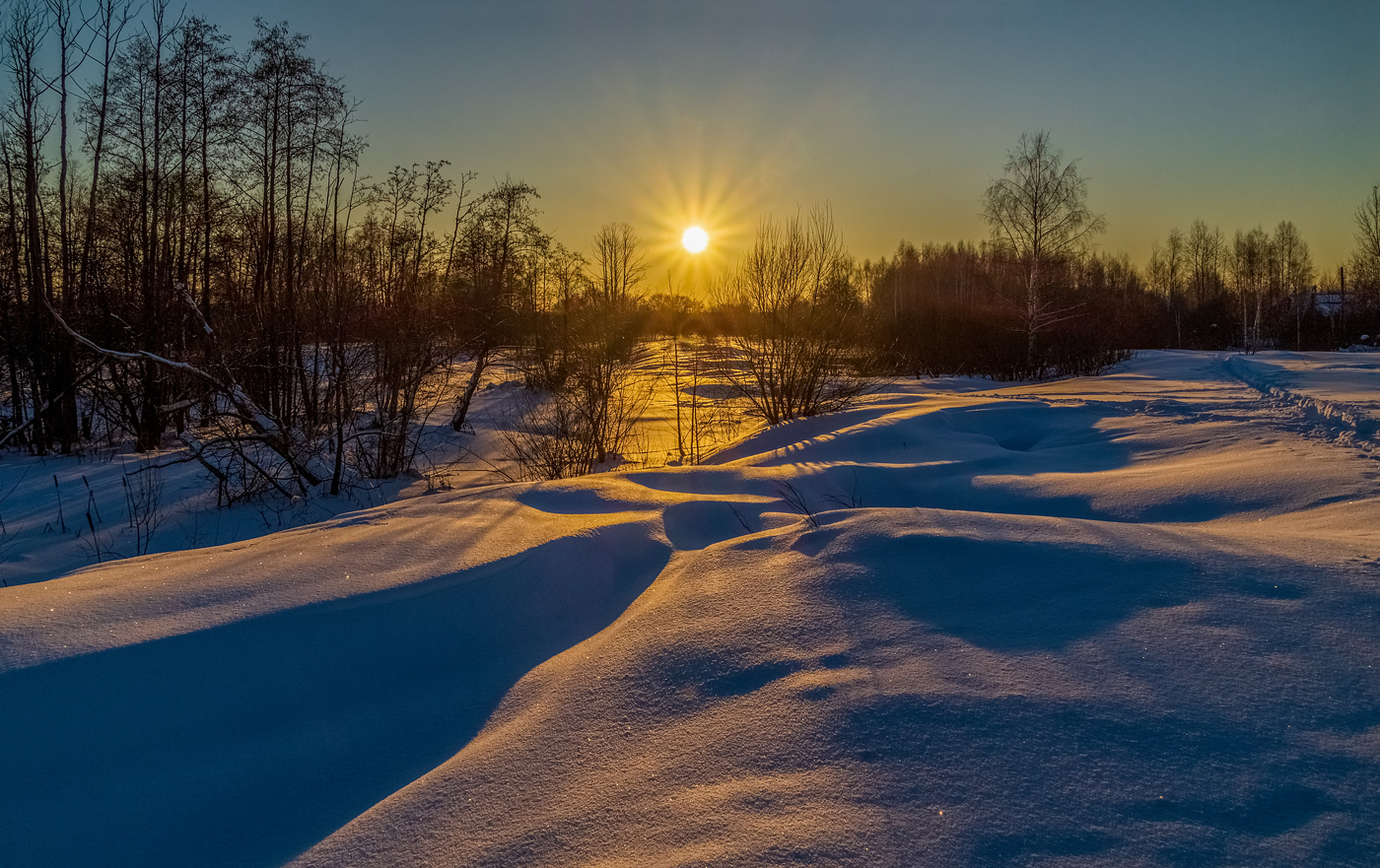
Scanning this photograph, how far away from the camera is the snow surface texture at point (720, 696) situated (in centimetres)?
145

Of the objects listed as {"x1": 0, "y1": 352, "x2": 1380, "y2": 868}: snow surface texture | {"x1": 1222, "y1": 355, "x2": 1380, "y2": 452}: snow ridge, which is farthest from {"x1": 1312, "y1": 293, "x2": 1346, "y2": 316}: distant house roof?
{"x1": 0, "y1": 352, "x2": 1380, "y2": 868}: snow surface texture

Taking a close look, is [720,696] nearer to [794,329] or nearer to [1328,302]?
[794,329]

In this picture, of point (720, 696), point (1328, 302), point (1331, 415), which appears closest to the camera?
point (720, 696)

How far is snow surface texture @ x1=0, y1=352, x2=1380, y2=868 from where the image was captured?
1.45 meters

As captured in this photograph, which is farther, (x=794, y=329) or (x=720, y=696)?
(x=794, y=329)

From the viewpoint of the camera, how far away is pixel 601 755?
1819mm

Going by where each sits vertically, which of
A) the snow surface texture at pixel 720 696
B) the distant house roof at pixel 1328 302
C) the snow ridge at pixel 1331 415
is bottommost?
the snow surface texture at pixel 720 696

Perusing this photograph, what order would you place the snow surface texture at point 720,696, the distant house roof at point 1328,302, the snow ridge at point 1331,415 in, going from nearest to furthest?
1. the snow surface texture at point 720,696
2. the snow ridge at point 1331,415
3. the distant house roof at point 1328,302

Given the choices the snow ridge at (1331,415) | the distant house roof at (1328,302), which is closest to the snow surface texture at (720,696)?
the snow ridge at (1331,415)

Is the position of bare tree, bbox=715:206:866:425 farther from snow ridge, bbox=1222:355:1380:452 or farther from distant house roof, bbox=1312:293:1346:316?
distant house roof, bbox=1312:293:1346:316

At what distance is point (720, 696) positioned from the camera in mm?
2008

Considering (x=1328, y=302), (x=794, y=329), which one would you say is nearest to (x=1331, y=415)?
(x=794, y=329)

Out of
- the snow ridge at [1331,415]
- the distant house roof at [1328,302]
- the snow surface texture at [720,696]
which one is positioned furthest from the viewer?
the distant house roof at [1328,302]

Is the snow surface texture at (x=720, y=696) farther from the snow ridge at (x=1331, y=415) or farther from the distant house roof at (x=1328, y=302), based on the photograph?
the distant house roof at (x=1328, y=302)
